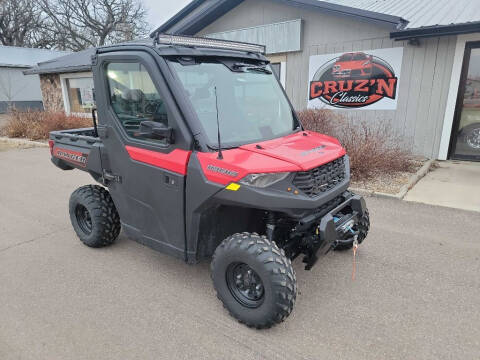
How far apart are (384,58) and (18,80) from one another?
2849cm

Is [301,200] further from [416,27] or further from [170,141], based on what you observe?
[416,27]

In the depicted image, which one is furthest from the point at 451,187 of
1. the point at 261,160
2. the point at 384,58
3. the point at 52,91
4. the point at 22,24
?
the point at 22,24

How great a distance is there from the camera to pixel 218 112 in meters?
2.88

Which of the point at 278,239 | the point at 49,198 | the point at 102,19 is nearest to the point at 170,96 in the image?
the point at 278,239

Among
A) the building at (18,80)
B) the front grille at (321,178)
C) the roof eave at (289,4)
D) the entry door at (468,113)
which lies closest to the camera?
the front grille at (321,178)

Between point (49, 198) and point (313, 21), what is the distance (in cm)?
779

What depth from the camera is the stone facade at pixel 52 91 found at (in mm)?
18516

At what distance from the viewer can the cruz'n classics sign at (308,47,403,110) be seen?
8180 mm

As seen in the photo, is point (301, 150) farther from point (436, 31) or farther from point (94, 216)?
point (436, 31)

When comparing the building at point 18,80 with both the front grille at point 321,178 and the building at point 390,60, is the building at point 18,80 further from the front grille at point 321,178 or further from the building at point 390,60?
the front grille at point 321,178

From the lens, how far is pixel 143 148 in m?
3.01

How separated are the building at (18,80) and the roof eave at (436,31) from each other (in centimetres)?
2606

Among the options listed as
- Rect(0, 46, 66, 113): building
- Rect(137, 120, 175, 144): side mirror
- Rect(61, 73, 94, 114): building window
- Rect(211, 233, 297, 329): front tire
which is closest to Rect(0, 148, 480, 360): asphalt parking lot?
Rect(211, 233, 297, 329): front tire

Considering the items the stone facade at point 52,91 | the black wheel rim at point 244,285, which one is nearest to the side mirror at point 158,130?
the black wheel rim at point 244,285
